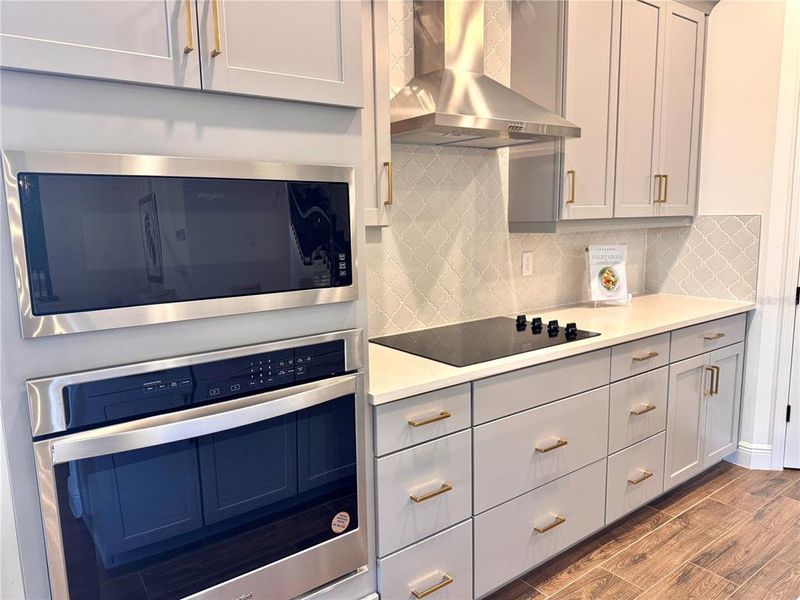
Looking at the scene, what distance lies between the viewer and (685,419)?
108 inches

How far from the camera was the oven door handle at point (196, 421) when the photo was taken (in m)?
1.16

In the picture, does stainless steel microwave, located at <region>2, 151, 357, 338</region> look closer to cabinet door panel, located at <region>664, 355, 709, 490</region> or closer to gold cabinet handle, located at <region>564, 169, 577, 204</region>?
gold cabinet handle, located at <region>564, 169, 577, 204</region>

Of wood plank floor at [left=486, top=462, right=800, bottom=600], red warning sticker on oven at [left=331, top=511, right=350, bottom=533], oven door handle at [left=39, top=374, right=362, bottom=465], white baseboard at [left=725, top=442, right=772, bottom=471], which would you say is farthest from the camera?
white baseboard at [left=725, top=442, right=772, bottom=471]

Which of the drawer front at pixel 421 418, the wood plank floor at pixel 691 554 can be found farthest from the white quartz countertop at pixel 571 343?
the wood plank floor at pixel 691 554

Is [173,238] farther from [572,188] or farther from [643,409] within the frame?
[643,409]

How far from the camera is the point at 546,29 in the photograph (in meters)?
2.46

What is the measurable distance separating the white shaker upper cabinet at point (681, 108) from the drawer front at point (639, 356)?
799mm

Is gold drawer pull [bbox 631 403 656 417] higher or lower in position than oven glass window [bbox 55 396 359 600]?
lower

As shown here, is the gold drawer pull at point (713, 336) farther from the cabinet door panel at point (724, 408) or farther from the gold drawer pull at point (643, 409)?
the gold drawer pull at point (643, 409)

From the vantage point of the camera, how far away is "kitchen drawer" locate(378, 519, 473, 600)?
1.73 m

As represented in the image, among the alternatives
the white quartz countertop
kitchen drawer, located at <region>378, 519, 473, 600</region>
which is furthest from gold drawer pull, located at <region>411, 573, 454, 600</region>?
the white quartz countertop

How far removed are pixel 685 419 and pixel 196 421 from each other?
7.76 ft

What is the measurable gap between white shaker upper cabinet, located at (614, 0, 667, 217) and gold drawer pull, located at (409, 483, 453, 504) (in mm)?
1628

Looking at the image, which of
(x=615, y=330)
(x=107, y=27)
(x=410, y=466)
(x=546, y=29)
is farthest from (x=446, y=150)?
(x=107, y=27)
